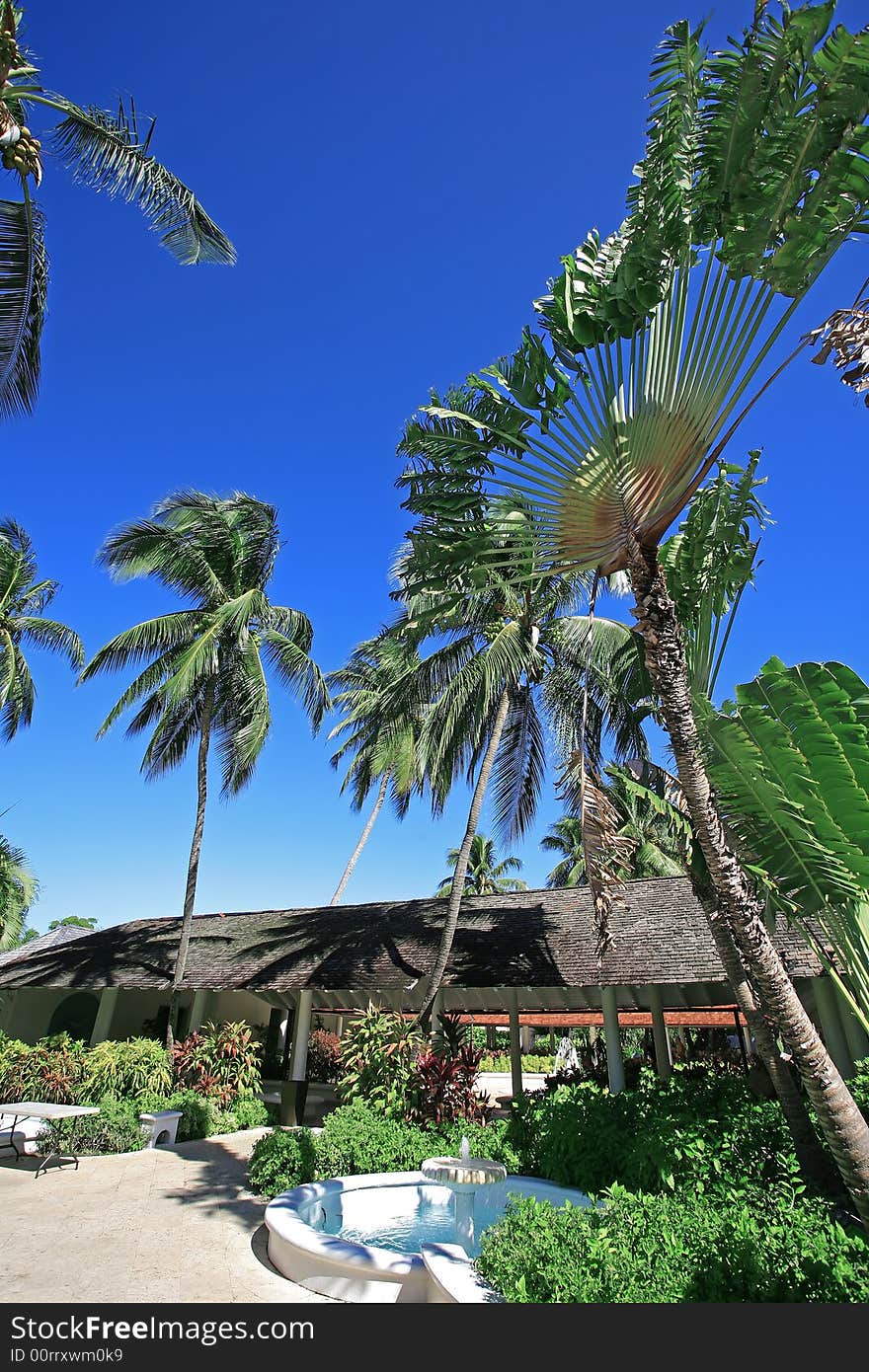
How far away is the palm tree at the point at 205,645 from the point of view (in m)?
17.5

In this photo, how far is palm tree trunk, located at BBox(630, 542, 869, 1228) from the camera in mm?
4949

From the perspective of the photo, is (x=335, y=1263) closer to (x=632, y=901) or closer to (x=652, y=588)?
(x=652, y=588)

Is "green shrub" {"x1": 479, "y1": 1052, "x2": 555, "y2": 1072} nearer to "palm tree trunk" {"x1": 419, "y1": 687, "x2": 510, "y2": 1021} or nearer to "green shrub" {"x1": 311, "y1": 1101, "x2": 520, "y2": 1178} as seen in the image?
"palm tree trunk" {"x1": 419, "y1": 687, "x2": 510, "y2": 1021}

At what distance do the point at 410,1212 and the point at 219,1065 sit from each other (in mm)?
8669

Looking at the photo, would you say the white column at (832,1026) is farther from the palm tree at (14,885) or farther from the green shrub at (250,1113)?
the palm tree at (14,885)

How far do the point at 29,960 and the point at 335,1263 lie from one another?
2074 centimetres

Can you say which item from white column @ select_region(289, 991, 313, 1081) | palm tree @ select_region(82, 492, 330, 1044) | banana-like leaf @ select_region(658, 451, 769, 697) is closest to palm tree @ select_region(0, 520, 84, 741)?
palm tree @ select_region(82, 492, 330, 1044)

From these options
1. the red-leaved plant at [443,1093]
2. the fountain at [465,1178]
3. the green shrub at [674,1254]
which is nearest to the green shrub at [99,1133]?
the red-leaved plant at [443,1093]

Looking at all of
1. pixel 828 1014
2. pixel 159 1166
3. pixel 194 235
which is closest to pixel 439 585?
pixel 194 235

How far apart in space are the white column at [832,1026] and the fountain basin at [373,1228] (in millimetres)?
8268

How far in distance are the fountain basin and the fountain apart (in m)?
0.26

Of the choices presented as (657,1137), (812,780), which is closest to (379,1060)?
(657,1137)

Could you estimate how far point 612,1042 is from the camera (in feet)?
46.3

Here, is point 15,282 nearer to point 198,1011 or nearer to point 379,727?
point 379,727
